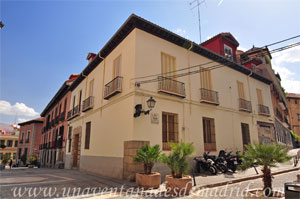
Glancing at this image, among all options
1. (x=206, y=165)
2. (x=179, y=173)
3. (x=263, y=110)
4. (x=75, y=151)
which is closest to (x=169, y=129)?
(x=206, y=165)

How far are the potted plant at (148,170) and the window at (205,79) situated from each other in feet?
19.9

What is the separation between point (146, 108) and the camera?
26.5 feet

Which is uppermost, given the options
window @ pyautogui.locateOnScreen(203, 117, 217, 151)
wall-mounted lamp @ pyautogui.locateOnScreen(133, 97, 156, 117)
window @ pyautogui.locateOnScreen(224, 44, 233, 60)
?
window @ pyautogui.locateOnScreen(224, 44, 233, 60)

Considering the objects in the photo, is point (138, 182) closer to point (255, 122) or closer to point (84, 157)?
point (84, 157)

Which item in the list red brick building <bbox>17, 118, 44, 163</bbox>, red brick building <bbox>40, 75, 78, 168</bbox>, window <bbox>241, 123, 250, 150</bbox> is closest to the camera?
window <bbox>241, 123, 250, 150</bbox>

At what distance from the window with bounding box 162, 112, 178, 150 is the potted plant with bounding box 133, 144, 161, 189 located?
2093 millimetres

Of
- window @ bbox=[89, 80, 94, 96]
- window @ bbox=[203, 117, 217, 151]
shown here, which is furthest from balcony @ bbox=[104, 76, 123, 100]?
window @ bbox=[203, 117, 217, 151]

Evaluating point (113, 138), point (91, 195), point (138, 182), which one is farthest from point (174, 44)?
point (91, 195)

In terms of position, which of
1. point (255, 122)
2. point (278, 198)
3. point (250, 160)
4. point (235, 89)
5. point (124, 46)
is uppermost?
point (124, 46)

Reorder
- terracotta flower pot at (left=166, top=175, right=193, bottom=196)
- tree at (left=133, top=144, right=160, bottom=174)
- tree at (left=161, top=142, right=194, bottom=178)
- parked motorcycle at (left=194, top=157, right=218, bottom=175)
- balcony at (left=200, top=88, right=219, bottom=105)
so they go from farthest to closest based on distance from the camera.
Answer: balcony at (left=200, top=88, right=219, bottom=105) → parked motorcycle at (left=194, top=157, right=218, bottom=175) → tree at (left=133, top=144, right=160, bottom=174) → tree at (left=161, top=142, right=194, bottom=178) → terracotta flower pot at (left=166, top=175, right=193, bottom=196)

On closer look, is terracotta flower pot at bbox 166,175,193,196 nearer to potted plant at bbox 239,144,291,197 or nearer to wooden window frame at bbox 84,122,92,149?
potted plant at bbox 239,144,291,197

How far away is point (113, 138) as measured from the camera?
8914mm

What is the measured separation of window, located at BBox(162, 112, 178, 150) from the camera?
853 cm

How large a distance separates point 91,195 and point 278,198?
467 centimetres
